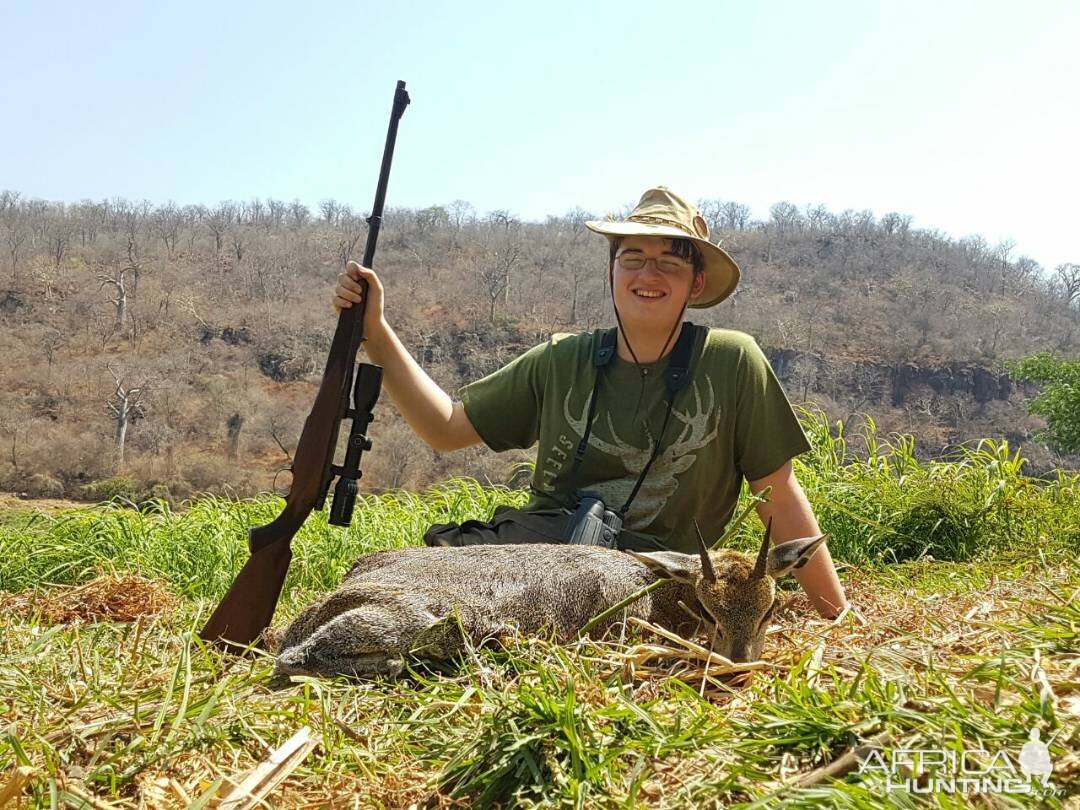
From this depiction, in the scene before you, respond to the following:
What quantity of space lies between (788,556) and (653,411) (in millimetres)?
1204

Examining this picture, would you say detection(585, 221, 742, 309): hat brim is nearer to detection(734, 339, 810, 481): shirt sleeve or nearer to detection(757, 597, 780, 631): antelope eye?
detection(734, 339, 810, 481): shirt sleeve

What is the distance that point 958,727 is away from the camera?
5.96 ft

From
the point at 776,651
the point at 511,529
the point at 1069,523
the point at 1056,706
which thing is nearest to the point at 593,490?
the point at 511,529

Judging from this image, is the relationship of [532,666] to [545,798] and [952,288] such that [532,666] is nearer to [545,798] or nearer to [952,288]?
[545,798]

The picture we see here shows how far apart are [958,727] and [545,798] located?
823 millimetres

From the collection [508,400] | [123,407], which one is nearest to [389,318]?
[123,407]

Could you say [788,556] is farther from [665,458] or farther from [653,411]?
[653,411]

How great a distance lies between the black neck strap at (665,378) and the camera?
4.16 m

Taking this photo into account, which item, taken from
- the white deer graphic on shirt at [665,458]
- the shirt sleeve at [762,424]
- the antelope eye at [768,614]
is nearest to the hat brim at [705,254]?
the shirt sleeve at [762,424]

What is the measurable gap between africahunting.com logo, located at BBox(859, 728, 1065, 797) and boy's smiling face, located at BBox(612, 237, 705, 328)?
2629 mm

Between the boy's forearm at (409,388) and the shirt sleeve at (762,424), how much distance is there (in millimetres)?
1401

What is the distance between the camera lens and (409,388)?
Answer: 4469mm

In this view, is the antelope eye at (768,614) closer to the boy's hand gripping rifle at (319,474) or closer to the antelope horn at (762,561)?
the antelope horn at (762,561)

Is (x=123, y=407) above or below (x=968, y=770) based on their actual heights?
below
